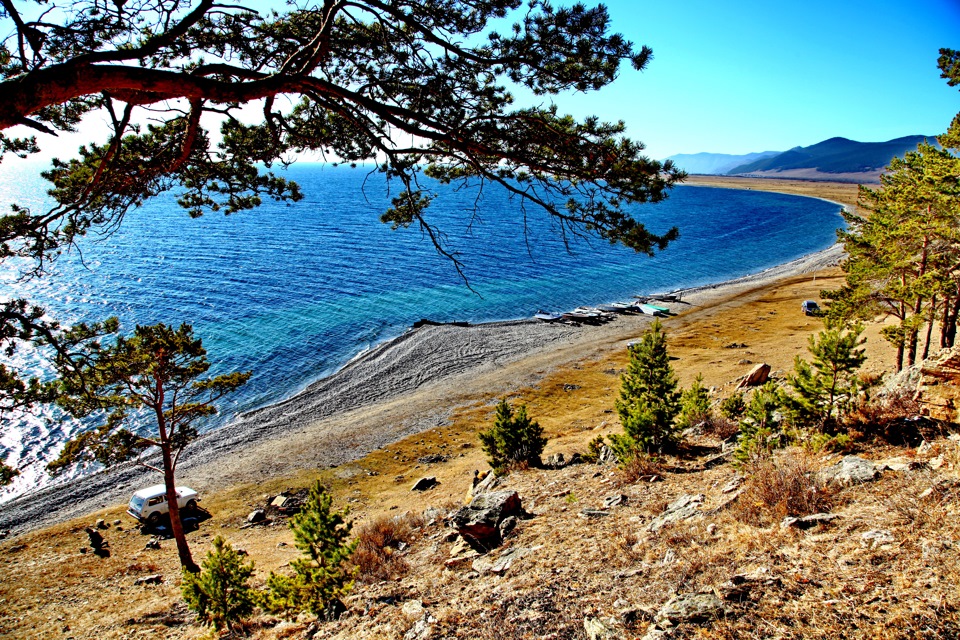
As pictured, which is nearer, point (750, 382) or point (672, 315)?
point (750, 382)

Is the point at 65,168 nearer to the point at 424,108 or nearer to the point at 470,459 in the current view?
the point at 424,108

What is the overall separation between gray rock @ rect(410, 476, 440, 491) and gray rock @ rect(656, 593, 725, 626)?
16272 mm

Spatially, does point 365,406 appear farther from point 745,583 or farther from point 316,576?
point 745,583

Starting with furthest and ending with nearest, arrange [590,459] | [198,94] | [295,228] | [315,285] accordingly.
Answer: [295,228]
[315,285]
[590,459]
[198,94]

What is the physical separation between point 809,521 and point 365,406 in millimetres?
29254

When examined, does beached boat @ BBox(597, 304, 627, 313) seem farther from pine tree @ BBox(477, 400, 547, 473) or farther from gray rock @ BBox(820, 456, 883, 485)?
gray rock @ BBox(820, 456, 883, 485)

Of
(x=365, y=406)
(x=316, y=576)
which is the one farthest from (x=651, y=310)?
(x=316, y=576)

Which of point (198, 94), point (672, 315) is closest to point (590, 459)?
point (198, 94)

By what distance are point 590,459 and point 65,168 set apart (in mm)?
14191

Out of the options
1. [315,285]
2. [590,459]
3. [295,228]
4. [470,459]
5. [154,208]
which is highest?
[154,208]

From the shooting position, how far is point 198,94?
5754mm

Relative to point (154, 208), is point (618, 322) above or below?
below

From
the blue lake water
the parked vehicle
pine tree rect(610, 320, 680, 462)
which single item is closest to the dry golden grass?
pine tree rect(610, 320, 680, 462)

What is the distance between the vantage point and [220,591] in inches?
346
